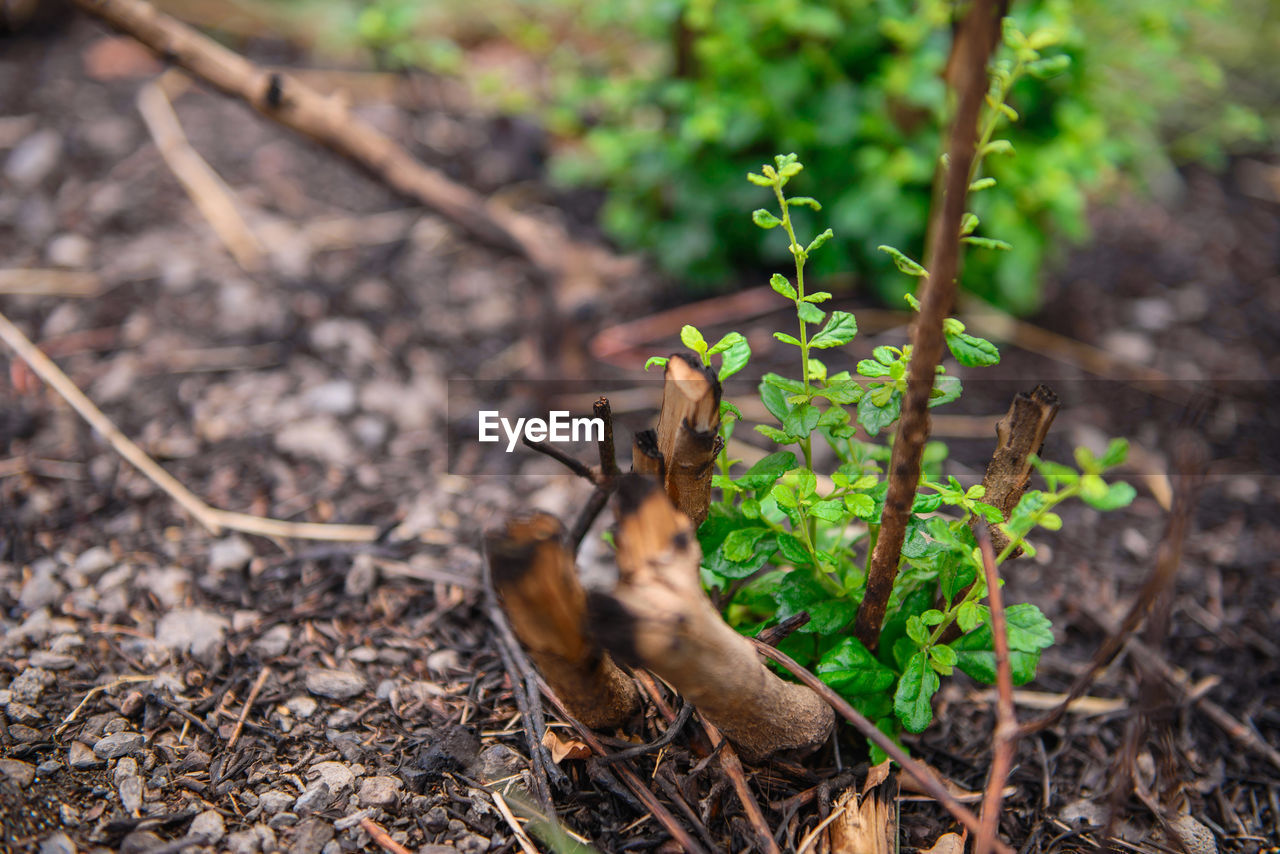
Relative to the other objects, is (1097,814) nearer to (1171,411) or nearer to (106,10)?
(1171,411)

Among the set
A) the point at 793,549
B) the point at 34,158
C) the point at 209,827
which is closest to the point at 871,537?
the point at 793,549

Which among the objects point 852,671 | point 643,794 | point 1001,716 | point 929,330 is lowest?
point 643,794

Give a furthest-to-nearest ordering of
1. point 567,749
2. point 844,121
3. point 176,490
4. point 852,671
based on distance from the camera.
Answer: point 844,121 → point 176,490 → point 567,749 → point 852,671

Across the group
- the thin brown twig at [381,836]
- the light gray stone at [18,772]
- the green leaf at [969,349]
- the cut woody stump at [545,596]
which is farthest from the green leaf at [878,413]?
the light gray stone at [18,772]

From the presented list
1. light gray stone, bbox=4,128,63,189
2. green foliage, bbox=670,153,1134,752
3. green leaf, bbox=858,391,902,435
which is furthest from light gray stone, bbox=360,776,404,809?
light gray stone, bbox=4,128,63,189

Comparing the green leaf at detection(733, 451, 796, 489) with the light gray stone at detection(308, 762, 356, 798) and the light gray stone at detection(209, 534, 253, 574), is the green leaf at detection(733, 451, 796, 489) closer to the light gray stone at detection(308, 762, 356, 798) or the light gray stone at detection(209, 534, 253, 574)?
the light gray stone at detection(308, 762, 356, 798)

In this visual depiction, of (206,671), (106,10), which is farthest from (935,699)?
(106,10)

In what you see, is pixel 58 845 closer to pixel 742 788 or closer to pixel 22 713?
pixel 22 713
